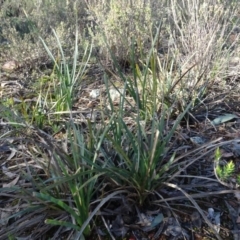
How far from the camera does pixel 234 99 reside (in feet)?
9.29

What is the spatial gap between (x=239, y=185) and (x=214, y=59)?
4.27ft

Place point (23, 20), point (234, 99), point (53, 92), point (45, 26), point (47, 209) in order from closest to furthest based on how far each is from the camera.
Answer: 1. point (47, 209)
2. point (234, 99)
3. point (53, 92)
4. point (45, 26)
5. point (23, 20)

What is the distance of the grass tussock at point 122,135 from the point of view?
1.73m

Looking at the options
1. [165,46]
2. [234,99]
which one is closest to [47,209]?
[234,99]

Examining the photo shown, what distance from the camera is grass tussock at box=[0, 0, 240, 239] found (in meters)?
1.73

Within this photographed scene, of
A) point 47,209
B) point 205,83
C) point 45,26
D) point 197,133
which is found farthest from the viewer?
point 45,26

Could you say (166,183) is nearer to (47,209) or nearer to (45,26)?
(47,209)

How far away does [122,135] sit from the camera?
2.14 meters

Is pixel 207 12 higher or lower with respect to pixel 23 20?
higher

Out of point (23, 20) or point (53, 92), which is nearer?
point (53, 92)

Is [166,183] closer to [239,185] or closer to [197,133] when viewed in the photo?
[239,185]

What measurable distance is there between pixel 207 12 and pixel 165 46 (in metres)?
0.95

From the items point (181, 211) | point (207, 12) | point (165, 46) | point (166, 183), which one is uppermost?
point (207, 12)

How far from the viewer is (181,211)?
1.79m
